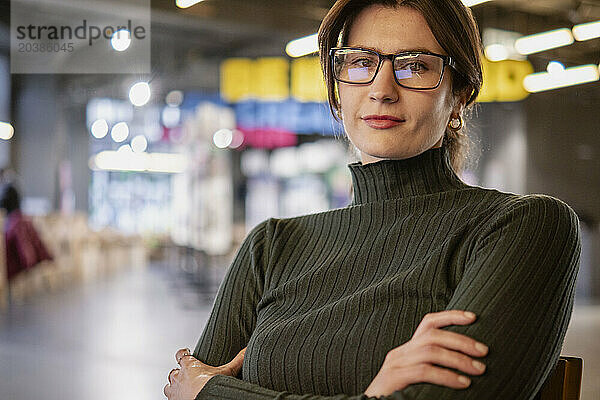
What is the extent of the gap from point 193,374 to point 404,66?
70 centimetres

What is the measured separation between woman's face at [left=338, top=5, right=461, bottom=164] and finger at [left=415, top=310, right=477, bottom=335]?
0.38m

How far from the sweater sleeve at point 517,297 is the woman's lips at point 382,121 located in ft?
0.86

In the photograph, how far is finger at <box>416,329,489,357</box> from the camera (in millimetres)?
983

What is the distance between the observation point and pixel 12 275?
2.52 meters

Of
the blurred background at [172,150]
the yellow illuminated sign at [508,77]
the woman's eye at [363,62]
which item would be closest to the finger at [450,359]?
the woman's eye at [363,62]

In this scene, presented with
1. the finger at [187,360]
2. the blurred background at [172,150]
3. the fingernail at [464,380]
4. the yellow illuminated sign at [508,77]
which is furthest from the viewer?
the yellow illuminated sign at [508,77]

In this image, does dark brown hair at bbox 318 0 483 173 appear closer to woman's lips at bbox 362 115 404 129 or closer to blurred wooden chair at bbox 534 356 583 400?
woman's lips at bbox 362 115 404 129

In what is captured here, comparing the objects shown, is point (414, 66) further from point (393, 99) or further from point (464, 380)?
point (464, 380)

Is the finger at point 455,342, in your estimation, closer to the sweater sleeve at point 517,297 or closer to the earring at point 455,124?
the sweater sleeve at point 517,297

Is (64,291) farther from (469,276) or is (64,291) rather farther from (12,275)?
(469,276)

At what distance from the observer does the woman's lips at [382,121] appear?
1.27 m

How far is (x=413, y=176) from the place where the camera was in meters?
1.38

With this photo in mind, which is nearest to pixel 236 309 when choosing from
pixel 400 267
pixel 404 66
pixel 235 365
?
pixel 235 365

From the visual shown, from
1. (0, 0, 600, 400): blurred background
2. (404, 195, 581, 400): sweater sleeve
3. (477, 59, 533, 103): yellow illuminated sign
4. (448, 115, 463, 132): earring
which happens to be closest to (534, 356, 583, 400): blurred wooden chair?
(404, 195, 581, 400): sweater sleeve
